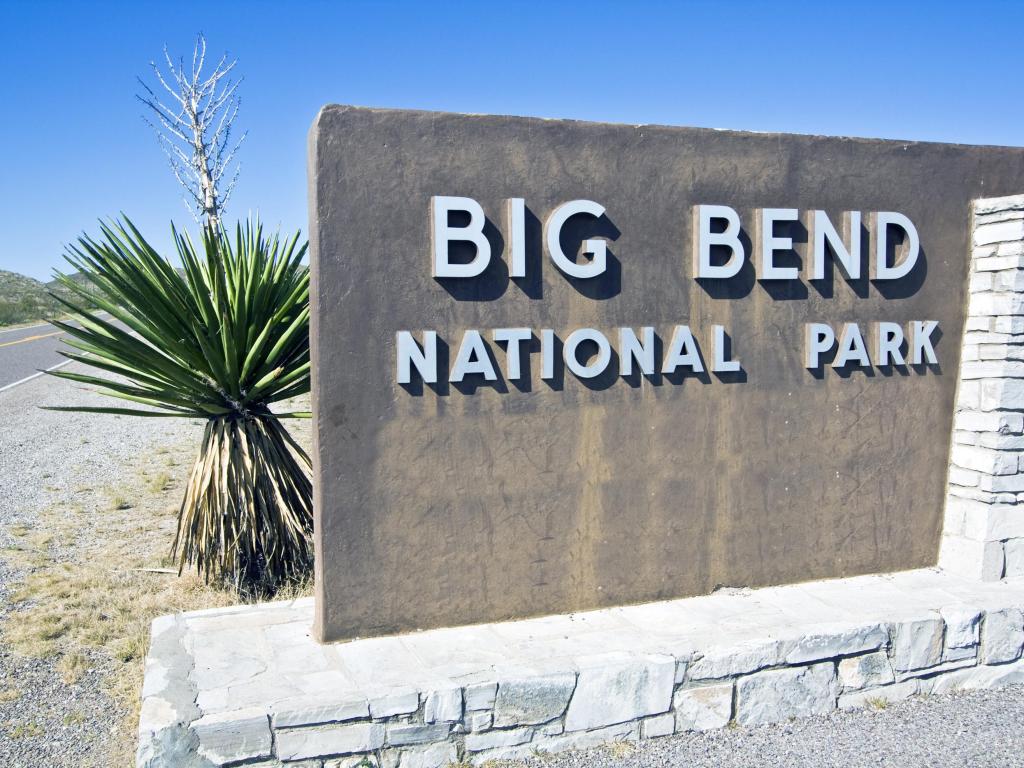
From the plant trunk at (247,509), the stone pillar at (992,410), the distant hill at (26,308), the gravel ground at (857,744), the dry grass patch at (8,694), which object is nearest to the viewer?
the gravel ground at (857,744)

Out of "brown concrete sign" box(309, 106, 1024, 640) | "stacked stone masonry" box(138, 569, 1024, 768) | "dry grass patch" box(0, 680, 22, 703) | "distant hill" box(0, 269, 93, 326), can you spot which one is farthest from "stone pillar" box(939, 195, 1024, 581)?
"distant hill" box(0, 269, 93, 326)

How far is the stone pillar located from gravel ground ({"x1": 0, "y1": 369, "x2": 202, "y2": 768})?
5.11 m

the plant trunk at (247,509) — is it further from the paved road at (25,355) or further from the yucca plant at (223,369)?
the paved road at (25,355)

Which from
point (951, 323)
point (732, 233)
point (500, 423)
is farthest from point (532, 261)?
point (951, 323)

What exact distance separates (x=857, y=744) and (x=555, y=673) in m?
1.61

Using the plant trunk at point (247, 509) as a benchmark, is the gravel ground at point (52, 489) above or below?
below

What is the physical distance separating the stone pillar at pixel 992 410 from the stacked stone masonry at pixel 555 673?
291 mm

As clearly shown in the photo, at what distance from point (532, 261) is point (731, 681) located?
243cm

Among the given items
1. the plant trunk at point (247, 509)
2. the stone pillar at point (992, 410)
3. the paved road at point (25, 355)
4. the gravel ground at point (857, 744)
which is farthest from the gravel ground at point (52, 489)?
the stone pillar at point (992, 410)

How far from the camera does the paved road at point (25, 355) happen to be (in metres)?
21.4

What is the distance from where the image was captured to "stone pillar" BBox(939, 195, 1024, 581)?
221 inches

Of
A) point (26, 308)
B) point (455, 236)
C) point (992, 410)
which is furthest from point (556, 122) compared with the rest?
point (26, 308)

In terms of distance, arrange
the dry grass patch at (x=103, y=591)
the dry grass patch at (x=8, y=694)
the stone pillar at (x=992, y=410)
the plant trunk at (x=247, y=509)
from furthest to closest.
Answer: the plant trunk at (x=247, y=509) → the stone pillar at (x=992, y=410) → the dry grass patch at (x=103, y=591) → the dry grass patch at (x=8, y=694)

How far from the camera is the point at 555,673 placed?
175 inches
